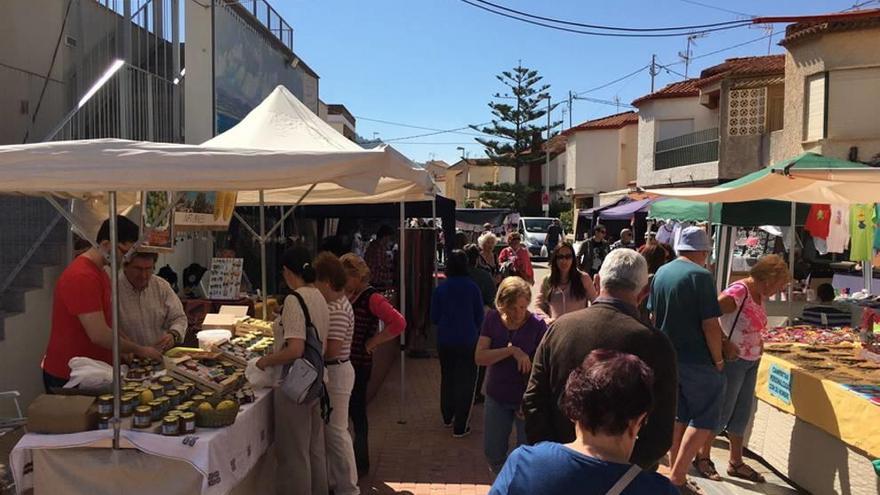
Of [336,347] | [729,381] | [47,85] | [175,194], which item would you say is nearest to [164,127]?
[47,85]

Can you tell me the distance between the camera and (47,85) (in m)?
7.75

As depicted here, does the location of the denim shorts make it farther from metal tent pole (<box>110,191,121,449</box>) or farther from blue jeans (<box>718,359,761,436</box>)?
metal tent pole (<box>110,191,121,449</box>)

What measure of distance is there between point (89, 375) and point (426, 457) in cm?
284

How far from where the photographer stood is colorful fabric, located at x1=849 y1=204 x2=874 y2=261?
802cm

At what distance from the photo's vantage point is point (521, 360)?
12.6ft

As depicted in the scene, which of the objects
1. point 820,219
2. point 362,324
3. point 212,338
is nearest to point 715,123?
point 820,219

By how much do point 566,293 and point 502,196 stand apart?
1563 inches

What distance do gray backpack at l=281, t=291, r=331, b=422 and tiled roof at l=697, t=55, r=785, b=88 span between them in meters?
22.5

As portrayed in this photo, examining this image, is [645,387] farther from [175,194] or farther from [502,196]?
[502,196]

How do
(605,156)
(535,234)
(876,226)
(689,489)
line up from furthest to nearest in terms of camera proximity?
1. (605,156)
2. (535,234)
3. (876,226)
4. (689,489)

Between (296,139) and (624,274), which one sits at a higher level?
(296,139)

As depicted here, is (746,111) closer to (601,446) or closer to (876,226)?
(876,226)

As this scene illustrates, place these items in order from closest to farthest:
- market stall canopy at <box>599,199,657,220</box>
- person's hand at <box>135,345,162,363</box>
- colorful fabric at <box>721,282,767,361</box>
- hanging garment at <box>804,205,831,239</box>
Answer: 1. person's hand at <box>135,345,162,363</box>
2. colorful fabric at <box>721,282,767,361</box>
3. hanging garment at <box>804,205,831,239</box>
4. market stall canopy at <box>599,199,657,220</box>

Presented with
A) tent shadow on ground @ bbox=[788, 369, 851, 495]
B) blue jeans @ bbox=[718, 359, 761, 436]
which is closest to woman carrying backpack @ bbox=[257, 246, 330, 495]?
blue jeans @ bbox=[718, 359, 761, 436]
